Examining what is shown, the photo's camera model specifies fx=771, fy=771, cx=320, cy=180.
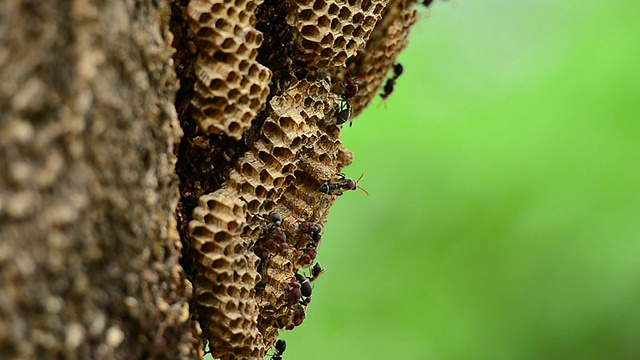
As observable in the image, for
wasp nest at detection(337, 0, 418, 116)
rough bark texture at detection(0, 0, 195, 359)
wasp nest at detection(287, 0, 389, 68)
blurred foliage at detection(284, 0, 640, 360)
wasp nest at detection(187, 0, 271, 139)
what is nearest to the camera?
rough bark texture at detection(0, 0, 195, 359)

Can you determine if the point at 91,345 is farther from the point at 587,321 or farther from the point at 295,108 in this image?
the point at 587,321

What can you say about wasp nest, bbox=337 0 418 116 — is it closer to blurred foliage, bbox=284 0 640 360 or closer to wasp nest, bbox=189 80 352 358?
wasp nest, bbox=189 80 352 358

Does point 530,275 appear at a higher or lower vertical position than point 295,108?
lower

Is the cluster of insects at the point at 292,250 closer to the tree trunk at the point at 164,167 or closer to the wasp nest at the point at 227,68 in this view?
the tree trunk at the point at 164,167

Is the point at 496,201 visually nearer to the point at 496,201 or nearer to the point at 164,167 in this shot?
the point at 496,201

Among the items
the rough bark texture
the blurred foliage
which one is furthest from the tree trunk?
the blurred foliage

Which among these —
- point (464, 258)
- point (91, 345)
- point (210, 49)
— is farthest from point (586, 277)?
point (91, 345)

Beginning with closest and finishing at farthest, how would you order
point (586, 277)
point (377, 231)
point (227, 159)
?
point (227, 159) < point (586, 277) < point (377, 231)
